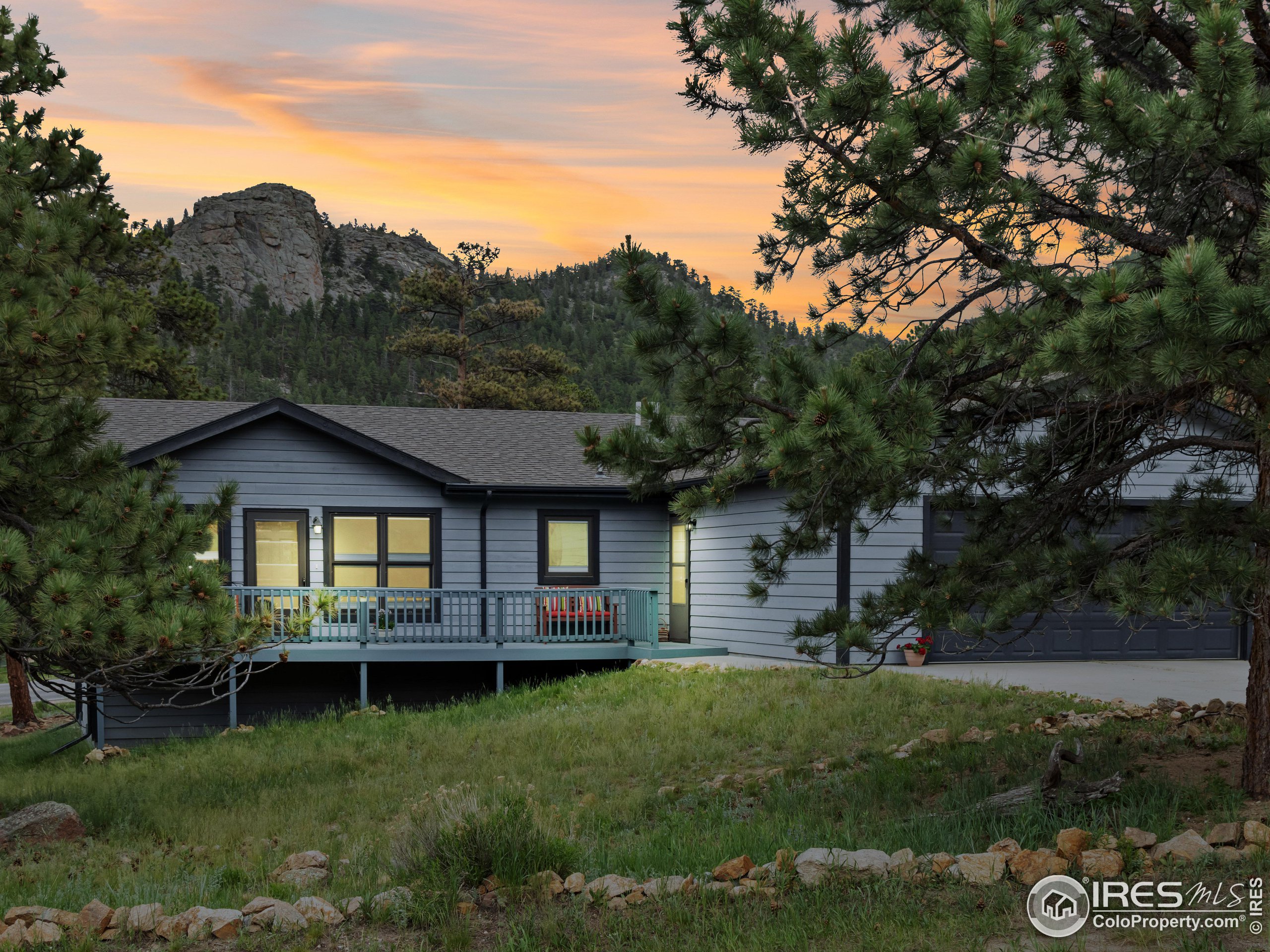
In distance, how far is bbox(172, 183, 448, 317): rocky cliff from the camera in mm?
114875

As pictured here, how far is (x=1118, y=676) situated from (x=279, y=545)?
41.7ft

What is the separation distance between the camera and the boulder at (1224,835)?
4902mm

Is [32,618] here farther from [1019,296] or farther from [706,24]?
[1019,296]

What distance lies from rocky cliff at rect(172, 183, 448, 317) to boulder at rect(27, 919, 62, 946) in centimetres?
10938

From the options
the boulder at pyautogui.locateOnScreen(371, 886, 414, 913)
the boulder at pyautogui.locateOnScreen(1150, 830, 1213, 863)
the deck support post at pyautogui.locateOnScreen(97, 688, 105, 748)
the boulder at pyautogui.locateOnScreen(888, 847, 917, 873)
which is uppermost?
the boulder at pyautogui.locateOnScreen(1150, 830, 1213, 863)

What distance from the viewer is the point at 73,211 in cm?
781

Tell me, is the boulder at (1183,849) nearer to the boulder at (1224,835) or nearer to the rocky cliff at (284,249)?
the boulder at (1224,835)

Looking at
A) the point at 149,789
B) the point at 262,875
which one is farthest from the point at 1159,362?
the point at 149,789

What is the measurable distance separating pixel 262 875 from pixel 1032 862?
15.0 ft

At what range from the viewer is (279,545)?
1576cm

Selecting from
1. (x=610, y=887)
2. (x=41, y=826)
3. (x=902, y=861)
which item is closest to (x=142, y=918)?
(x=610, y=887)

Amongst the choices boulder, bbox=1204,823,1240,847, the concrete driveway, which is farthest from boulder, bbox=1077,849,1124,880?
the concrete driveway

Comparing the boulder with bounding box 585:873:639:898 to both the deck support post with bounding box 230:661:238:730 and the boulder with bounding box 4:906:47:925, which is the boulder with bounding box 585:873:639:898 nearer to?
the boulder with bounding box 4:906:47:925

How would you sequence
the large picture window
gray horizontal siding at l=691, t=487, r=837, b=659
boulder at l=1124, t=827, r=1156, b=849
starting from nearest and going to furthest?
boulder at l=1124, t=827, r=1156, b=849 → gray horizontal siding at l=691, t=487, r=837, b=659 → the large picture window
